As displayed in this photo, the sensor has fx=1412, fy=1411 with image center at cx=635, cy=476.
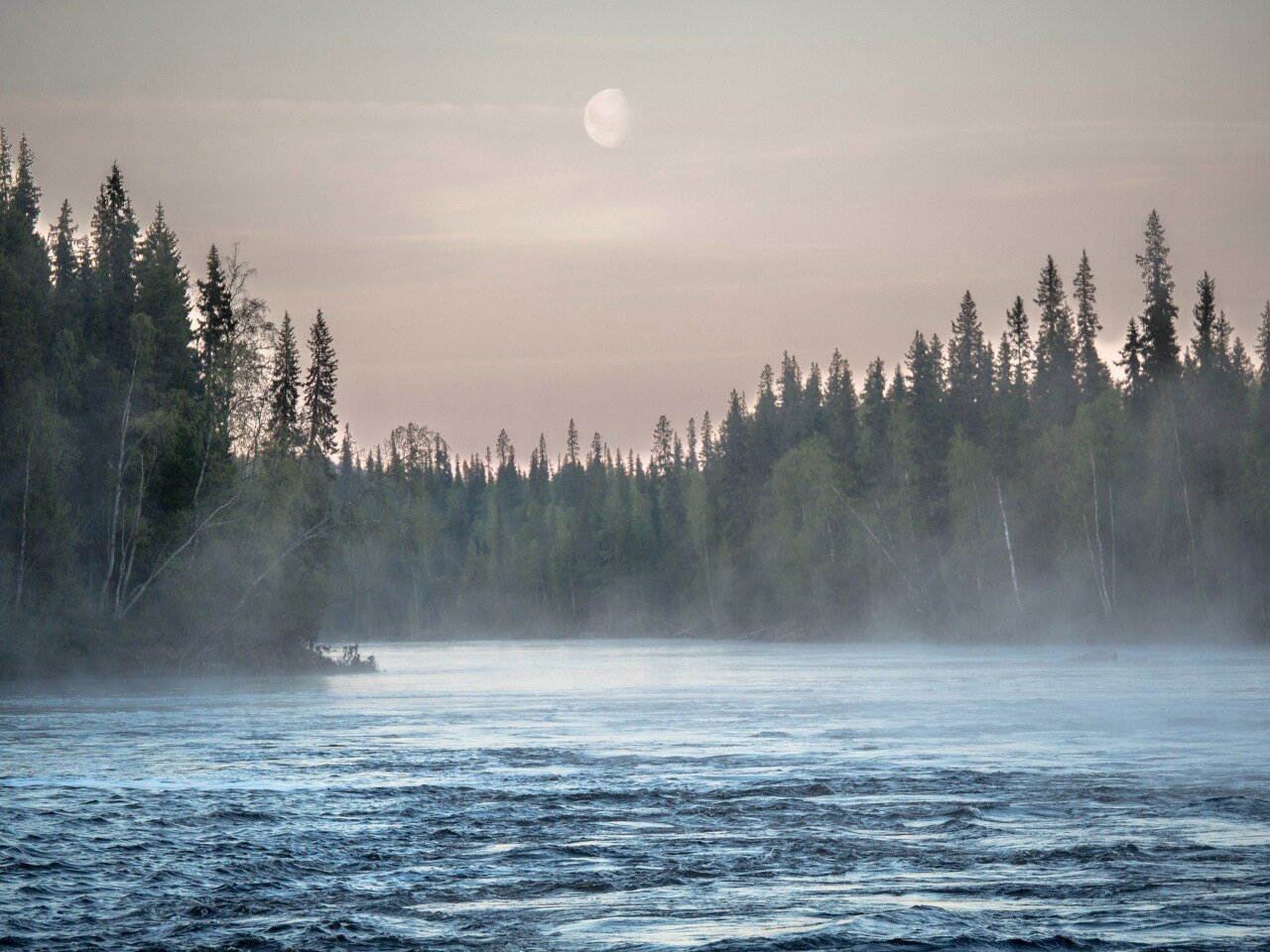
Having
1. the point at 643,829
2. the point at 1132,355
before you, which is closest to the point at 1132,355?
the point at 1132,355

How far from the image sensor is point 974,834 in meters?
15.0

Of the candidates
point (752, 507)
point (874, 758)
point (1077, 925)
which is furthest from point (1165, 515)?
point (1077, 925)

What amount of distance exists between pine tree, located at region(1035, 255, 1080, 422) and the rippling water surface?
62.5 metres

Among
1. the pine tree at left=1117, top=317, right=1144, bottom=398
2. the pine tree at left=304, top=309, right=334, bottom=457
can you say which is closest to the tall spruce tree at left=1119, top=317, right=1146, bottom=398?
the pine tree at left=1117, top=317, right=1144, bottom=398

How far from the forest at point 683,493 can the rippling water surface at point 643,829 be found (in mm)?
21303

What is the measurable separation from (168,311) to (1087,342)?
72.3 meters

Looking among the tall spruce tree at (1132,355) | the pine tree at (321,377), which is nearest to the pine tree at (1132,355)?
the tall spruce tree at (1132,355)

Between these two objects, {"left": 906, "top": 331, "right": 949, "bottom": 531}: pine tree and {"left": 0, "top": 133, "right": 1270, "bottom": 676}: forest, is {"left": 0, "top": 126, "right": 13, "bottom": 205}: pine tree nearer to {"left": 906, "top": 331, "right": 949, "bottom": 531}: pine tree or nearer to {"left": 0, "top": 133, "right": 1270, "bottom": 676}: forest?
{"left": 0, "top": 133, "right": 1270, "bottom": 676}: forest

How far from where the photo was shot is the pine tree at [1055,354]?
93.8m

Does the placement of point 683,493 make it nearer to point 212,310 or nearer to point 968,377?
point 968,377

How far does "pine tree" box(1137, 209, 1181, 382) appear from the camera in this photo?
90.3 meters

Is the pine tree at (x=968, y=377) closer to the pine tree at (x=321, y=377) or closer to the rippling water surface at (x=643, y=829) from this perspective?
the pine tree at (x=321, y=377)

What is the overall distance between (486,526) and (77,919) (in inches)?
6946

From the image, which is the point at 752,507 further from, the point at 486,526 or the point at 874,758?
the point at 874,758
